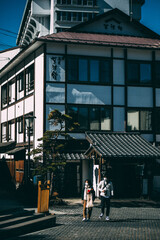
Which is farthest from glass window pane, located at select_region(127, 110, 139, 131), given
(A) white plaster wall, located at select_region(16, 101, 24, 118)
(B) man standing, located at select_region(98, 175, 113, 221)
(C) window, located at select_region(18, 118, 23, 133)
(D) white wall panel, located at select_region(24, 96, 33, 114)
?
(B) man standing, located at select_region(98, 175, 113, 221)

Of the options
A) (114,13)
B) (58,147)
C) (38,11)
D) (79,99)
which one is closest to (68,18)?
(38,11)

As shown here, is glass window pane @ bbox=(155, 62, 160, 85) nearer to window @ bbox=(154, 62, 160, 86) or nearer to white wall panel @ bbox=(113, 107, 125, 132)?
window @ bbox=(154, 62, 160, 86)

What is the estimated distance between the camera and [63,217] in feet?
57.5

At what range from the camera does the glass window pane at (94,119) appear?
2551cm

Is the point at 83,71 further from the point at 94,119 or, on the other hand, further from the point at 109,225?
the point at 109,225

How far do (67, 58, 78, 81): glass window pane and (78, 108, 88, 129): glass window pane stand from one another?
2.08 meters

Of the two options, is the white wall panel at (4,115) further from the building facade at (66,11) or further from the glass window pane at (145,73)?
the building facade at (66,11)

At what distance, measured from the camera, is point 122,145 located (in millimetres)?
23547

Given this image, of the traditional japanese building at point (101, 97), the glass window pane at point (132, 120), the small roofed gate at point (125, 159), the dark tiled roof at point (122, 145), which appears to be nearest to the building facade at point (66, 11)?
the traditional japanese building at point (101, 97)

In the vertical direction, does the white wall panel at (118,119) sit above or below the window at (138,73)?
below

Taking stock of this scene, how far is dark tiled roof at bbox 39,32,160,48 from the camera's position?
25062mm

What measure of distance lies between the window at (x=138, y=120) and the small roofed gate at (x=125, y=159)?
773mm

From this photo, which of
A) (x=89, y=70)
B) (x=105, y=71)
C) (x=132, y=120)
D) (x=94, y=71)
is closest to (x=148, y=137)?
(x=132, y=120)

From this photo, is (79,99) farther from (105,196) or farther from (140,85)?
(105,196)
